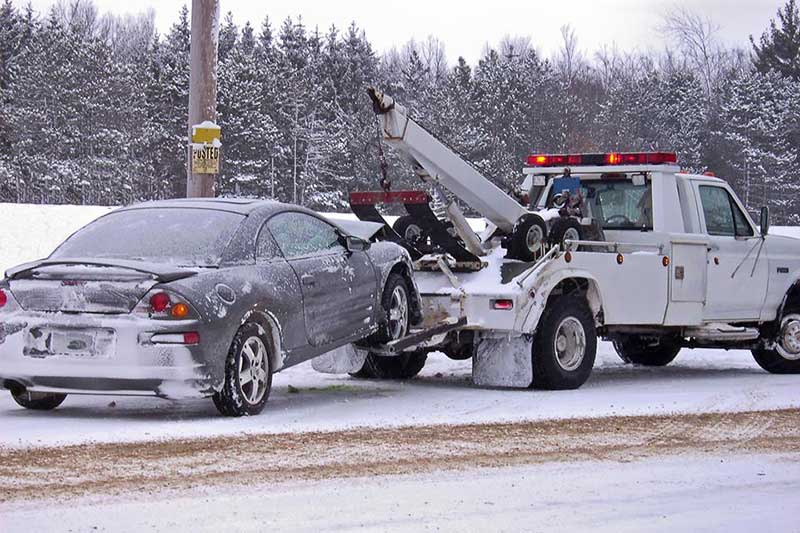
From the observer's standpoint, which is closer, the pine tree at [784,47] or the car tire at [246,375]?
the car tire at [246,375]

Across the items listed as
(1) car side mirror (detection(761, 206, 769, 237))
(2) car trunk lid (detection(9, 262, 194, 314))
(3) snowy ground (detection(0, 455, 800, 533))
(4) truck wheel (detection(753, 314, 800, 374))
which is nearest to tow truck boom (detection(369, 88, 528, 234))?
(1) car side mirror (detection(761, 206, 769, 237))

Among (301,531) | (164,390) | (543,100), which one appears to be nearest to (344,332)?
(164,390)

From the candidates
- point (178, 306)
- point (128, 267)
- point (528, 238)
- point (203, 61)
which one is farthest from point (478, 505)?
point (203, 61)

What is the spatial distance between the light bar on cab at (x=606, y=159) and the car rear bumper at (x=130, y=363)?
18.8 ft

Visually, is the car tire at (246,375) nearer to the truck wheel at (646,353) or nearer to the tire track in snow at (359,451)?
the tire track in snow at (359,451)

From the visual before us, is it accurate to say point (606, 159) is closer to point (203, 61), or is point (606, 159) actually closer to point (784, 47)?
point (203, 61)

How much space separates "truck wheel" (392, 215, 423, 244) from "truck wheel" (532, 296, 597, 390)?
1.51 m

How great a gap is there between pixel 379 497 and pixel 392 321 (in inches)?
196

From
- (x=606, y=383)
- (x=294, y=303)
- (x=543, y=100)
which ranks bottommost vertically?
(x=606, y=383)

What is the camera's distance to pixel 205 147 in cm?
1193

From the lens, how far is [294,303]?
945 cm

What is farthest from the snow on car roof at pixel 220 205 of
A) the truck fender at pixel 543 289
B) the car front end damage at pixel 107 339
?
the truck fender at pixel 543 289

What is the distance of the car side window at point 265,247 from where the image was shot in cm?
941

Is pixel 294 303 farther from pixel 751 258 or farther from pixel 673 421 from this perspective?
pixel 751 258
